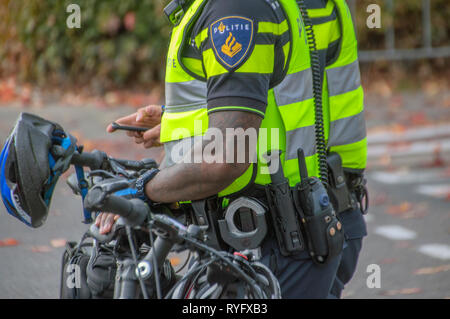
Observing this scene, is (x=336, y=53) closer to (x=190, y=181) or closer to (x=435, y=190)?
(x=190, y=181)

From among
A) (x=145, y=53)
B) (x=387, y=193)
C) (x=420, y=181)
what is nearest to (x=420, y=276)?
(x=387, y=193)

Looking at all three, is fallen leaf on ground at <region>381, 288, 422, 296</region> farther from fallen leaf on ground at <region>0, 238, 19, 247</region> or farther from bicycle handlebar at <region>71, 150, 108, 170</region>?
fallen leaf on ground at <region>0, 238, 19, 247</region>

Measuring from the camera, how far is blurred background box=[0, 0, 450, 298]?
688 cm

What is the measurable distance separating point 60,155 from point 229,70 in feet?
2.08

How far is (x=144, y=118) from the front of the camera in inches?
118

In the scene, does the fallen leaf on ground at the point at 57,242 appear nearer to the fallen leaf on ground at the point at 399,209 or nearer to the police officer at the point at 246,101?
the fallen leaf on ground at the point at 399,209

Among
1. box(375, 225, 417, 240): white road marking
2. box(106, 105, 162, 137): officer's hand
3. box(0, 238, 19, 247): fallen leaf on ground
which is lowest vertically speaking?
box(375, 225, 417, 240): white road marking

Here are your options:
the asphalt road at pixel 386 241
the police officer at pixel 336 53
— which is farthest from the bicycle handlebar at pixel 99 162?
the asphalt road at pixel 386 241

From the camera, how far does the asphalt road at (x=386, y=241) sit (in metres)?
5.20

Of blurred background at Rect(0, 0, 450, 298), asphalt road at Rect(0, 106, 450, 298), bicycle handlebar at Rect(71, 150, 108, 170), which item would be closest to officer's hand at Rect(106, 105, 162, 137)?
bicycle handlebar at Rect(71, 150, 108, 170)

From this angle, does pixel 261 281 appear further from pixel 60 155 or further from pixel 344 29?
pixel 344 29

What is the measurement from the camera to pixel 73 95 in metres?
12.2

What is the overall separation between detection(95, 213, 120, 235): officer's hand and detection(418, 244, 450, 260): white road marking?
415cm

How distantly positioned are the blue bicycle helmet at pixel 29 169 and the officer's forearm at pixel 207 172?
342 millimetres
